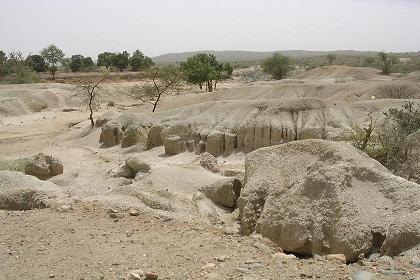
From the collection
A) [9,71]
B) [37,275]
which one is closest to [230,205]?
[37,275]

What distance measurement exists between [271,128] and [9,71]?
49617mm

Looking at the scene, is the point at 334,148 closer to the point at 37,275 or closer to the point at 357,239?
the point at 357,239

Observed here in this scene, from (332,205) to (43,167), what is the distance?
38.4 ft

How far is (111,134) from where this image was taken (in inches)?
1008

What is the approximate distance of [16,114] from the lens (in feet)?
129

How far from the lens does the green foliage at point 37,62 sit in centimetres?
6993

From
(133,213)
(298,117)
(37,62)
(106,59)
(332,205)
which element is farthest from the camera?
(106,59)

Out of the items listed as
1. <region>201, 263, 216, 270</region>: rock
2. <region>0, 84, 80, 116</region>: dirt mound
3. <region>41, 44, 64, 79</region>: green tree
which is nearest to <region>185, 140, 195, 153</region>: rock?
<region>201, 263, 216, 270</region>: rock

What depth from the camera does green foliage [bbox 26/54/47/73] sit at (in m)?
69.9

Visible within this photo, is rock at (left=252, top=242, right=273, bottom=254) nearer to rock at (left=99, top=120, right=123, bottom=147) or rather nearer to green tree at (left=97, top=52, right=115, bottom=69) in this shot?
rock at (left=99, top=120, right=123, bottom=147)

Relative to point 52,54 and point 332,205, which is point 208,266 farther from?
point 52,54

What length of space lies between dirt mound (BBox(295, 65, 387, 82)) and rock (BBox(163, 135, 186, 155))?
3036 cm

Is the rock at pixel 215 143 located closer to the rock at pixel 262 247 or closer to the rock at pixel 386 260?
the rock at pixel 262 247

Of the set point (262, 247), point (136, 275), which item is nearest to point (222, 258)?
point (262, 247)
